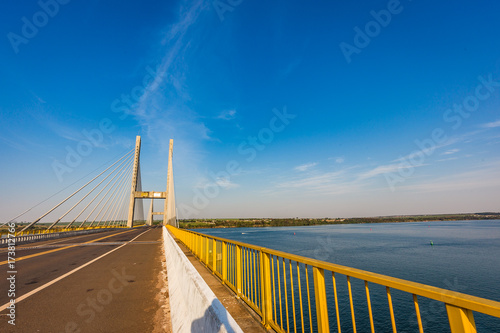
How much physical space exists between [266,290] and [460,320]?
2.57 m

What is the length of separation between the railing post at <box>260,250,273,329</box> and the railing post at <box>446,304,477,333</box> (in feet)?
7.67

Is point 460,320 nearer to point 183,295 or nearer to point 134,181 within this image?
A: point 183,295

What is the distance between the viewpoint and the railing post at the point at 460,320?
130cm

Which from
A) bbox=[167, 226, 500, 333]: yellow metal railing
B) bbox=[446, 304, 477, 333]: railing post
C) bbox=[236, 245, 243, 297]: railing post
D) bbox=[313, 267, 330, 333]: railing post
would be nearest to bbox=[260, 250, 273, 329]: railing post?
bbox=[167, 226, 500, 333]: yellow metal railing

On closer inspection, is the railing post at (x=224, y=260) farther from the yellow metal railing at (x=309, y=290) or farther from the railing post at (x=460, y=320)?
the railing post at (x=460, y=320)

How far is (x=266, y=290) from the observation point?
3.54 metres

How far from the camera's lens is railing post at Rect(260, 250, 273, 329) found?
11.0 feet

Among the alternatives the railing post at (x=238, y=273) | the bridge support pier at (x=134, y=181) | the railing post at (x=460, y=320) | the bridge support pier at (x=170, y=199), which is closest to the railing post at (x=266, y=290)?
the railing post at (x=238, y=273)

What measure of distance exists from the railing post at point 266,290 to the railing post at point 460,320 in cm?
234

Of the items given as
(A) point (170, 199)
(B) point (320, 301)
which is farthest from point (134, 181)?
(B) point (320, 301)

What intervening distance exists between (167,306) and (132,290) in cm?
164

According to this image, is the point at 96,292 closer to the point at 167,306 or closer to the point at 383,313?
the point at 167,306

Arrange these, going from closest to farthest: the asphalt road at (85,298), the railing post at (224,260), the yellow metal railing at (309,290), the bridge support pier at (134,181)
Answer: the yellow metal railing at (309,290)
the asphalt road at (85,298)
the railing post at (224,260)
the bridge support pier at (134,181)

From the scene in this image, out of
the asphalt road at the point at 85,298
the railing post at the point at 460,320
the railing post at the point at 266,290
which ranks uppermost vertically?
the railing post at the point at 460,320
